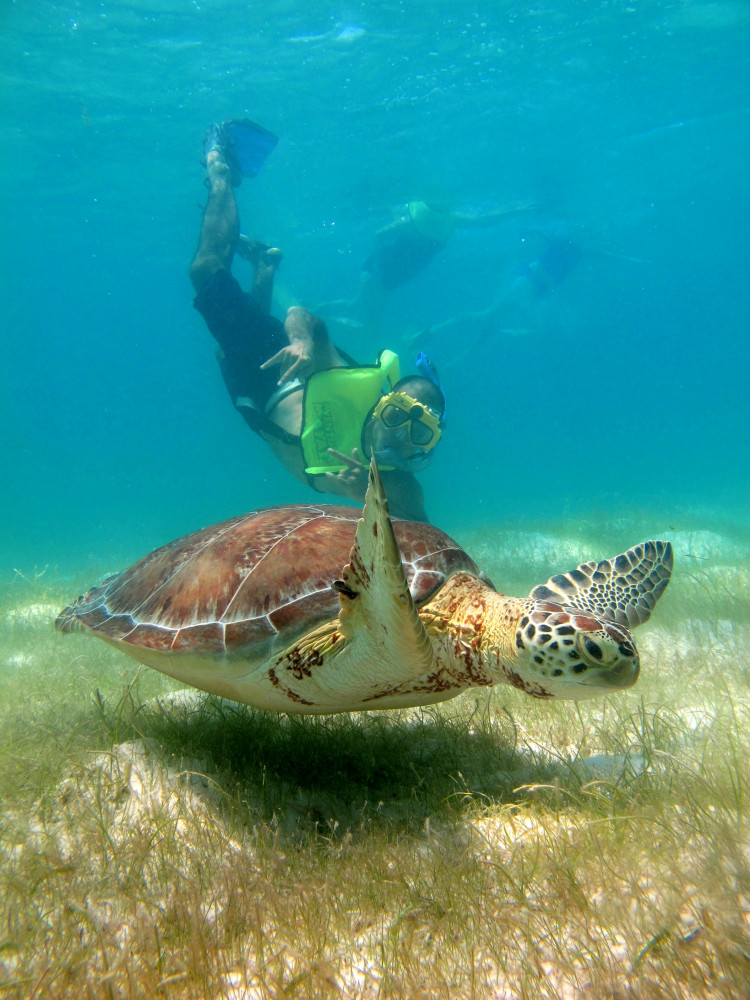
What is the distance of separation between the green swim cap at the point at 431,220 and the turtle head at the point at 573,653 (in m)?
22.8

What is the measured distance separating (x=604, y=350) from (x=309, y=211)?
8965 centimetres

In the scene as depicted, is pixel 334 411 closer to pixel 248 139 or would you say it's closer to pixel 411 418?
pixel 411 418

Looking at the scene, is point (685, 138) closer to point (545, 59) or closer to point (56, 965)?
point (545, 59)

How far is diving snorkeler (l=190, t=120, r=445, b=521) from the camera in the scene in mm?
7109

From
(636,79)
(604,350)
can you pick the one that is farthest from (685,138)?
(604,350)

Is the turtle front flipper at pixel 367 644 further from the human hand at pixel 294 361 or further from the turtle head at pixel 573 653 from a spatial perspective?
the human hand at pixel 294 361

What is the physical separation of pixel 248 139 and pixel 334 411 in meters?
9.56

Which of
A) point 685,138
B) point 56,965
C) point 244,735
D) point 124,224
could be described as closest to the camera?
point 56,965

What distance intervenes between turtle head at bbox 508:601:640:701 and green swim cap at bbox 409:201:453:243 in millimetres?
22794

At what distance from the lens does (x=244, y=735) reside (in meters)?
2.57

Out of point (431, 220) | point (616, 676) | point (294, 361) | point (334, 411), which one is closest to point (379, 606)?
point (616, 676)

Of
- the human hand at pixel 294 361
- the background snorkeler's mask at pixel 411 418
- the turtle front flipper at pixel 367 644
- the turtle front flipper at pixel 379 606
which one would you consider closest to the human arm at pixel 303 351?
the human hand at pixel 294 361

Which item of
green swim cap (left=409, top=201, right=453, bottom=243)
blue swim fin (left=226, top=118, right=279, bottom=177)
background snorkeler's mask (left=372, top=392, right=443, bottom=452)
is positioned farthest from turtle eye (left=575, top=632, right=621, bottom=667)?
green swim cap (left=409, top=201, right=453, bottom=243)

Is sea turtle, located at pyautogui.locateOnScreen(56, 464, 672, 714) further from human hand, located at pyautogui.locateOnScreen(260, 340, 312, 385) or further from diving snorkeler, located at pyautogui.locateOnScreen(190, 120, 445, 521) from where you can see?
human hand, located at pyautogui.locateOnScreen(260, 340, 312, 385)
